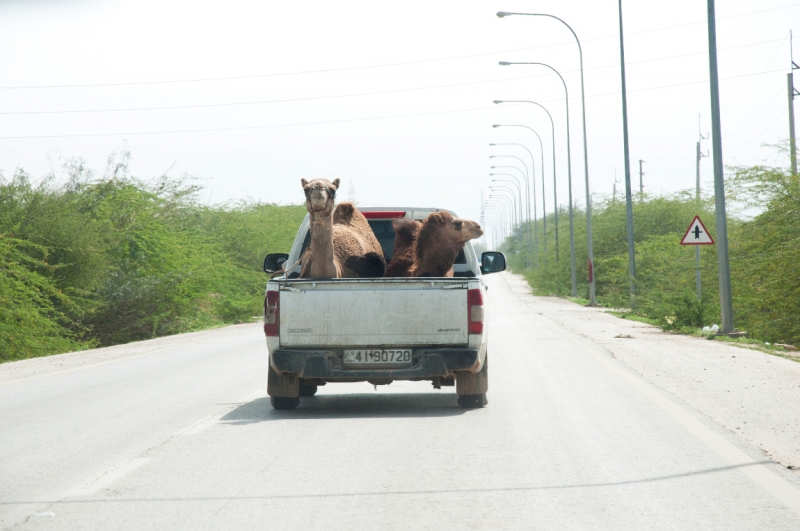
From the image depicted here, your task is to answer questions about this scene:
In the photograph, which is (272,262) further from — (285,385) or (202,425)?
(202,425)

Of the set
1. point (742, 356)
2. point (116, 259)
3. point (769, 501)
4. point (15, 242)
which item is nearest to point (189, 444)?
point (769, 501)

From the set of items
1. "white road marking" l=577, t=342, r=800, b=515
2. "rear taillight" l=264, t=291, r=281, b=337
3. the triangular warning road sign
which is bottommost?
"white road marking" l=577, t=342, r=800, b=515

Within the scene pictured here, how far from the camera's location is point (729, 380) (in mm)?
13266

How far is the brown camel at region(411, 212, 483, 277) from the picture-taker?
10.9m

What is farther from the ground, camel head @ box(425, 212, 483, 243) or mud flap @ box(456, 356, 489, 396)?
camel head @ box(425, 212, 483, 243)

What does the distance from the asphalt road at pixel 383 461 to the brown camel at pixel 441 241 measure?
1526 mm

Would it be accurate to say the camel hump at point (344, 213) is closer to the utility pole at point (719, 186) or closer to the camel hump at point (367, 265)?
the camel hump at point (367, 265)

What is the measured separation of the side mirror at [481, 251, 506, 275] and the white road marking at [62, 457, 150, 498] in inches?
215

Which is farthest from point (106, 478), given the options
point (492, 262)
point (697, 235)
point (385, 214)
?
point (697, 235)

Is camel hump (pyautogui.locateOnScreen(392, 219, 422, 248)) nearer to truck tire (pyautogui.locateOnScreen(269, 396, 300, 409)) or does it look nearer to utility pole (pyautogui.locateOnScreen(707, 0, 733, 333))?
truck tire (pyautogui.locateOnScreen(269, 396, 300, 409))

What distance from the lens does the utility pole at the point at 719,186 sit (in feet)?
70.4

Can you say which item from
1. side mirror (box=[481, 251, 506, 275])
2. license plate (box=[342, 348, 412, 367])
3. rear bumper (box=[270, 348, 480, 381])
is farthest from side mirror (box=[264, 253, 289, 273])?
side mirror (box=[481, 251, 506, 275])

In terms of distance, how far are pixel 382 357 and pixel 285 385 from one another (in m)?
1.17

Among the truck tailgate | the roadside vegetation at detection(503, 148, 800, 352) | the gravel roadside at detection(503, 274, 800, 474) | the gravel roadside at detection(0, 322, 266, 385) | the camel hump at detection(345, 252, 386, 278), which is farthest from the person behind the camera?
the roadside vegetation at detection(503, 148, 800, 352)
